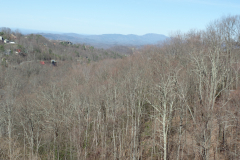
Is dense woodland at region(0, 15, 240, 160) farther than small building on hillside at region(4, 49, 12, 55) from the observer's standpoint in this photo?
No

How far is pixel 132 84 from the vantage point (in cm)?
1571

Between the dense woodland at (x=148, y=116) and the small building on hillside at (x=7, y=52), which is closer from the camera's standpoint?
the dense woodland at (x=148, y=116)

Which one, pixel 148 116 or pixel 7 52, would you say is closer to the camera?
pixel 148 116

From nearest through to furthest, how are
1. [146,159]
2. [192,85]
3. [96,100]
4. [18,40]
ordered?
[146,159] → [192,85] → [96,100] → [18,40]

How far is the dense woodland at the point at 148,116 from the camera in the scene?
443 inches

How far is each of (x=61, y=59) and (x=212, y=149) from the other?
69283mm

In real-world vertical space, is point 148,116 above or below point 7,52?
below

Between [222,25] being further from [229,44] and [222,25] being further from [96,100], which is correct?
[96,100]

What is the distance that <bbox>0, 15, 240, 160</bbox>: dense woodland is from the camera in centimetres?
1125

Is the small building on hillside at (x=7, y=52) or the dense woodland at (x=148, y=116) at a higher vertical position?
the small building on hillside at (x=7, y=52)

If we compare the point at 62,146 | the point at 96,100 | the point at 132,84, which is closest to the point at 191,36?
the point at 132,84

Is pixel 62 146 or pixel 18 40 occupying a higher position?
pixel 18 40

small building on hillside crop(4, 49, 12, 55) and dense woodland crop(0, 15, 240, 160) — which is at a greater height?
small building on hillside crop(4, 49, 12, 55)

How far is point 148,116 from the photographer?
19.8m
